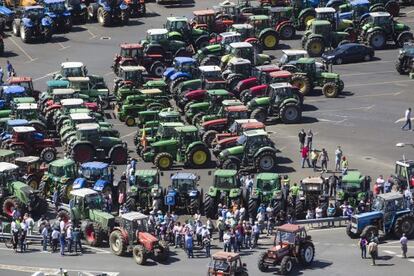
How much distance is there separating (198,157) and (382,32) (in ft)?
95.8

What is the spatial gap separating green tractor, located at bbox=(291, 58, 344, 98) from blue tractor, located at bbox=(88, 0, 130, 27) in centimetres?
2513

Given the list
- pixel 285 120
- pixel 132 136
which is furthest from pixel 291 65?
pixel 132 136

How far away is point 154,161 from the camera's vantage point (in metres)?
79.2

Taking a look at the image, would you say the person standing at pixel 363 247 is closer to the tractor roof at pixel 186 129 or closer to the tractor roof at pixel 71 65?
the tractor roof at pixel 186 129

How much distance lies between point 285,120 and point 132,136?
9908 millimetres

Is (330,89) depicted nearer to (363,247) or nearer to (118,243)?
(363,247)

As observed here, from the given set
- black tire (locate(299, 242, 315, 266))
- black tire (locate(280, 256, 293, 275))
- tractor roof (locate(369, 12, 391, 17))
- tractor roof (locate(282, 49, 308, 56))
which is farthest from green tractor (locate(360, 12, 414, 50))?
black tire (locate(280, 256, 293, 275))

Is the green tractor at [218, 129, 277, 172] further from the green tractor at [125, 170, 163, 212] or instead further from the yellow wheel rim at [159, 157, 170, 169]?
the green tractor at [125, 170, 163, 212]

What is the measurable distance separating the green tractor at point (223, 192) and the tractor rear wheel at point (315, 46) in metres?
31.3

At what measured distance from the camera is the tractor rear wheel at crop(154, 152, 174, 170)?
7875 centimetres

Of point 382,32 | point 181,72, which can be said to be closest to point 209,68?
point 181,72

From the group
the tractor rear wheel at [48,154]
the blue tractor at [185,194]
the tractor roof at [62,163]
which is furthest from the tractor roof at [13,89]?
the blue tractor at [185,194]

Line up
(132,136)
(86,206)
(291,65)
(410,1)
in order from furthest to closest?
1. (410,1)
2. (291,65)
3. (132,136)
4. (86,206)

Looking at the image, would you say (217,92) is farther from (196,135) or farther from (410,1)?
(410,1)
